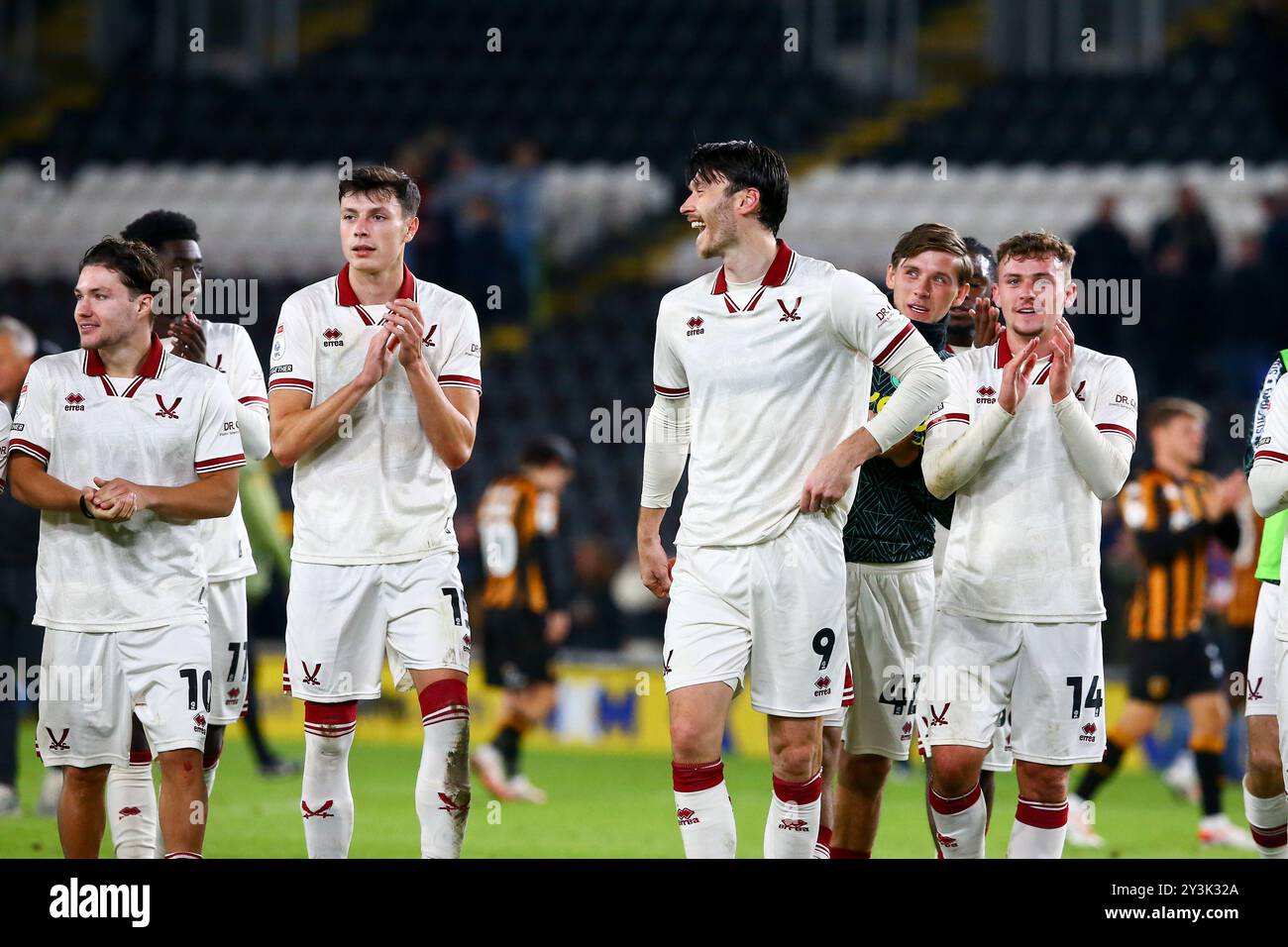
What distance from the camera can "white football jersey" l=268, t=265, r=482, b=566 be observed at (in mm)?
5082

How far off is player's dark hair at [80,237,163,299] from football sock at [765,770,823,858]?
244 cm

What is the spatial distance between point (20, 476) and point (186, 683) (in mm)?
791

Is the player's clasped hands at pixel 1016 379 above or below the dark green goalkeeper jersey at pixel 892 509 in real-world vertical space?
above

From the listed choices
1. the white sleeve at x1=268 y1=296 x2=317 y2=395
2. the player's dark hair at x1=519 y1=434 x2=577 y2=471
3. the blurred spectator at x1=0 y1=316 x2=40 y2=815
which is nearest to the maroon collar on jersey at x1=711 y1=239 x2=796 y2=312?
the white sleeve at x1=268 y1=296 x2=317 y2=395

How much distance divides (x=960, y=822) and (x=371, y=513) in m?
2.07

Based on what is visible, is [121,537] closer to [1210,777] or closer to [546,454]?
[546,454]

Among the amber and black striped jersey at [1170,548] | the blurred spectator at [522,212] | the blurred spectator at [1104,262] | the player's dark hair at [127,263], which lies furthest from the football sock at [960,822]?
the blurred spectator at [522,212]

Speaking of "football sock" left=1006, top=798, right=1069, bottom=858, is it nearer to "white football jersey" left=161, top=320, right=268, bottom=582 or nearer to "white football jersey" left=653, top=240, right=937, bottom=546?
"white football jersey" left=653, top=240, right=937, bottom=546

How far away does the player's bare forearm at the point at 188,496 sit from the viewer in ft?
15.7

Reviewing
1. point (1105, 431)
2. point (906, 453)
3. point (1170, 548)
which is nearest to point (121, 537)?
point (906, 453)

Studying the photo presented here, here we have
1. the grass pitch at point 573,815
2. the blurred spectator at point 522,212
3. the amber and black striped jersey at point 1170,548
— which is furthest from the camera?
the blurred spectator at point 522,212

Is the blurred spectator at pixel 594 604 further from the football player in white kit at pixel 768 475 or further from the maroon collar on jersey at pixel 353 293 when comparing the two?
the football player in white kit at pixel 768 475

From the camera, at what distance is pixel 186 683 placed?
489cm
